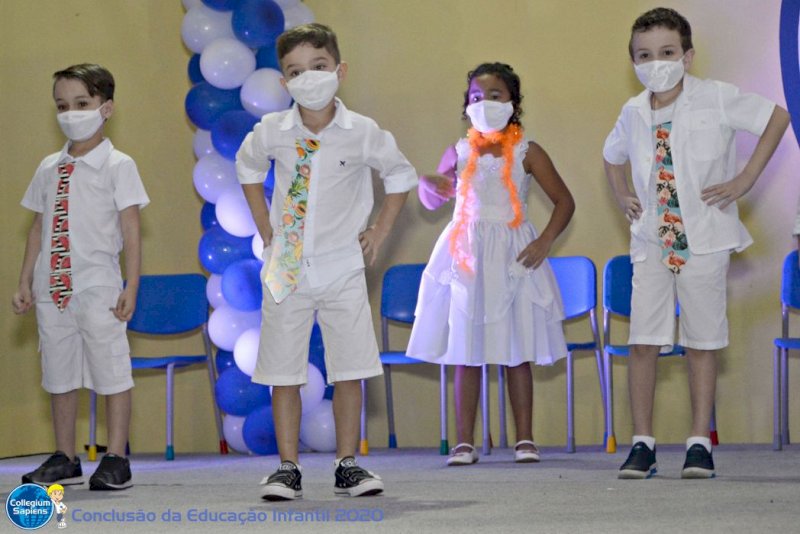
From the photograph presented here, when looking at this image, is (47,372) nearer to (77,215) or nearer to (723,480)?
(77,215)

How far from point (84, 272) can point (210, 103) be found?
67.4 inches

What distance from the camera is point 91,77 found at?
4.07 meters

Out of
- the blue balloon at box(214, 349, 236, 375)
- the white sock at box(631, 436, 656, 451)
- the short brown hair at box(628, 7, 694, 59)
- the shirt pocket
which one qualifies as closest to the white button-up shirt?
the shirt pocket

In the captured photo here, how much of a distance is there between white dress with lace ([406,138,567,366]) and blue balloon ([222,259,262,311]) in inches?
32.8

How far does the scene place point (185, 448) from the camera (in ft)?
20.5

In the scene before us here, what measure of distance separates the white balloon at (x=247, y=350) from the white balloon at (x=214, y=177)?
27.4 inches

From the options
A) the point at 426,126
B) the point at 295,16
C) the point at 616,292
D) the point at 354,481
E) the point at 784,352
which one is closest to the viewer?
the point at 354,481

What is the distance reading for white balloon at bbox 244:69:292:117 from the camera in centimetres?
523

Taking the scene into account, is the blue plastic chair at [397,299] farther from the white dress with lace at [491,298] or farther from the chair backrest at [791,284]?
the chair backrest at [791,284]

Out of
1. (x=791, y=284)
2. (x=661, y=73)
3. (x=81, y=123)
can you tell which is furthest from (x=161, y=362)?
(x=791, y=284)

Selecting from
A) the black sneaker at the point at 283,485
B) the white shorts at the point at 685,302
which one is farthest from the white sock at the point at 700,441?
the black sneaker at the point at 283,485

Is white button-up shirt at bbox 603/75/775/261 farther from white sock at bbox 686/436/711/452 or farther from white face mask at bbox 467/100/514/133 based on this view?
white face mask at bbox 467/100/514/133

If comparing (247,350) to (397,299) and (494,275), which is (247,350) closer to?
(397,299)

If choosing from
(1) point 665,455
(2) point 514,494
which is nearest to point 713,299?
(2) point 514,494
